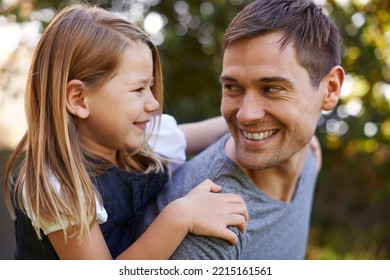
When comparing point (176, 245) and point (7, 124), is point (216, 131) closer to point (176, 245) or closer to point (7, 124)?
point (176, 245)

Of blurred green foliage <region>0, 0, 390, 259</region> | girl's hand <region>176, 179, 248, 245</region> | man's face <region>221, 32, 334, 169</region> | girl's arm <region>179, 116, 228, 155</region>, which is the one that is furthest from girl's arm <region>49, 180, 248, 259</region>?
blurred green foliage <region>0, 0, 390, 259</region>

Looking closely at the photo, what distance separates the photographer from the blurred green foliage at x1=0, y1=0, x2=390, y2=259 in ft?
11.9

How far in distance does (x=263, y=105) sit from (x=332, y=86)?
0.38m

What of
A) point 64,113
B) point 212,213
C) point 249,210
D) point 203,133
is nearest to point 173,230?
point 212,213

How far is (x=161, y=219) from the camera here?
1949 millimetres

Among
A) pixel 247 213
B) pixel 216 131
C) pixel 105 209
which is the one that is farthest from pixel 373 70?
pixel 105 209

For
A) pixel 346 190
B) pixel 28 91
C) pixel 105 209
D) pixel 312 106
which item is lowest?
pixel 346 190

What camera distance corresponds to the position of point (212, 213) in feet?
6.47

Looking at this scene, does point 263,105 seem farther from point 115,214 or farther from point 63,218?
→ point 63,218

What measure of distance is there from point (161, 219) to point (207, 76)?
7.11 feet

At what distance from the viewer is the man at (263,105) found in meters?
2.10

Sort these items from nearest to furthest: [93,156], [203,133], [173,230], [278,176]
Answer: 1. [173,230]
2. [93,156]
3. [278,176]
4. [203,133]

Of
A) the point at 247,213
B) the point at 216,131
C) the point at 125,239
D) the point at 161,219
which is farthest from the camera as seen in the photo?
the point at 216,131

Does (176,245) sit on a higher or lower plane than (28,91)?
lower
